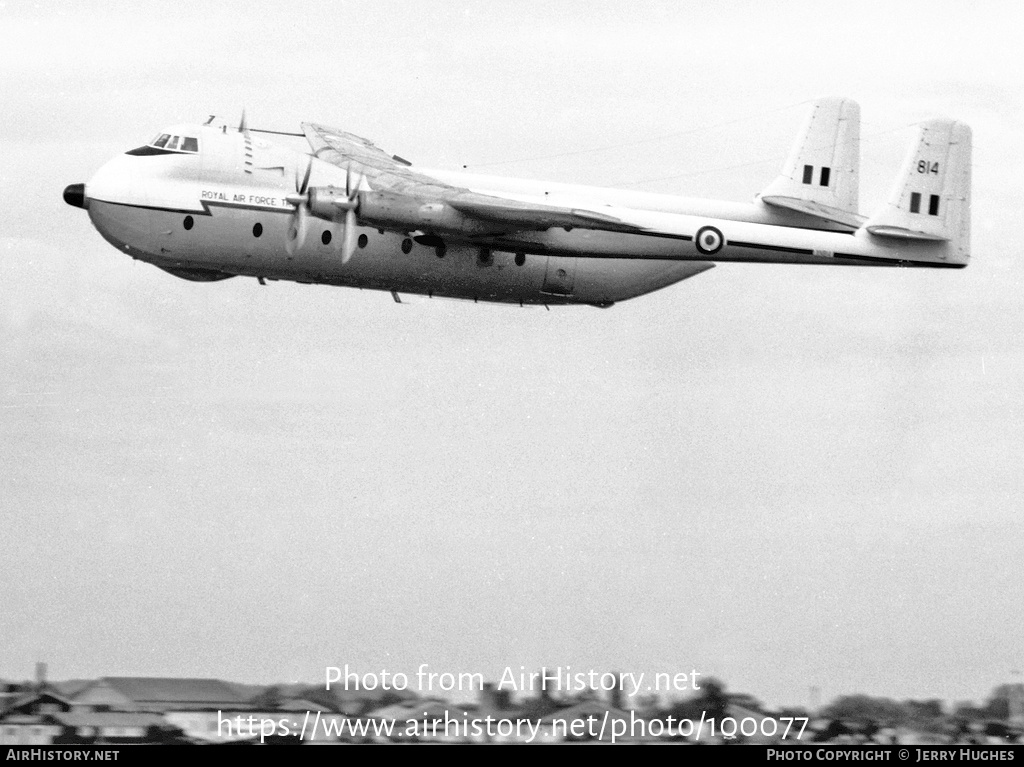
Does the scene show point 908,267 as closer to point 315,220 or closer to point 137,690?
point 315,220

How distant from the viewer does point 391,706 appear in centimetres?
3588

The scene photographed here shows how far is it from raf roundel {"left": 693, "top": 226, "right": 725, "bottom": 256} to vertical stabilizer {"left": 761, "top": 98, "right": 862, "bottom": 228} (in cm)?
341

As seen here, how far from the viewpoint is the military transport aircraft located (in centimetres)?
3922

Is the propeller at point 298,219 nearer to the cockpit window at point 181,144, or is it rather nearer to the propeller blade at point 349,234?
the propeller blade at point 349,234

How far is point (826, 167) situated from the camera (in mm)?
45500

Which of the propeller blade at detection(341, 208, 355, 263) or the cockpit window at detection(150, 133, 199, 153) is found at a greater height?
the cockpit window at detection(150, 133, 199, 153)

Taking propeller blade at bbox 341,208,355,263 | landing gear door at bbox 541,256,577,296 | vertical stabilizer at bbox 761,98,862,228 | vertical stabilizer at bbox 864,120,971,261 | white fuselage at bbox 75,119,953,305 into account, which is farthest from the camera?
vertical stabilizer at bbox 761,98,862,228

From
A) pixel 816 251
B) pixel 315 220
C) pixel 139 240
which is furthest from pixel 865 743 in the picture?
pixel 139 240

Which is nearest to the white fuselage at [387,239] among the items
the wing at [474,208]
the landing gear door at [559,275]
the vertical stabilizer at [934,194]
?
the landing gear door at [559,275]

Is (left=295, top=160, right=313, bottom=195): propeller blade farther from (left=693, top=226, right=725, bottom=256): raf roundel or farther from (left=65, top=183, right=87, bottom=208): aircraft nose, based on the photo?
(left=693, top=226, right=725, bottom=256): raf roundel

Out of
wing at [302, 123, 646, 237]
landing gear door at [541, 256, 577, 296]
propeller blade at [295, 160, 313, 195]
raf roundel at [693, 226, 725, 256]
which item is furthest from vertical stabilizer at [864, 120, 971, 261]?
propeller blade at [295, 160, 313, 195]

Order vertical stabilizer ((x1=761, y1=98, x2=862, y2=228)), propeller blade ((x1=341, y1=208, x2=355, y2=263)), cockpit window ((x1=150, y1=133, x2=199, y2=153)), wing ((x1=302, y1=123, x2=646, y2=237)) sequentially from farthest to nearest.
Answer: vertical stabilizer ((x1=761, y1=98, x2=862, y2=228))
cockpit window ((x1=150, y1=133, x2=199, y2=153))
propeller blade ((x1=341, y1=208, x2=355, y2=263))
wing ((x1=302, y1=123, x2=646, y2=237))

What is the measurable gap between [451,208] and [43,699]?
1265 cm

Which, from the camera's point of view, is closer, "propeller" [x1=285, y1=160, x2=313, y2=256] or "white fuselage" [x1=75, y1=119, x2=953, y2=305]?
"propeller" [x1=285, y1=160, x2=313, y2=256]
